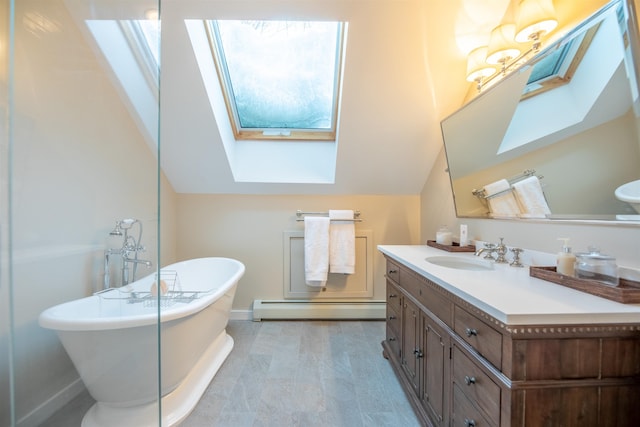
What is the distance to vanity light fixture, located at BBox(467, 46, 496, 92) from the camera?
1706 millimetres

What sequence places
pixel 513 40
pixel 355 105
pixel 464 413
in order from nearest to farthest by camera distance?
1. pixel 464 413
2. pixel 513 40
3. pixel 355 105

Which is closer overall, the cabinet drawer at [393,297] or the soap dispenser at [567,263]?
the soap dispenser at [567,263]

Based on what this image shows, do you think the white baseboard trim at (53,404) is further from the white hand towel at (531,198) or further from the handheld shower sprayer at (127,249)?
the white hand towel at (531,198)

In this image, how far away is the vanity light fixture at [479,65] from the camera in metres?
1.71

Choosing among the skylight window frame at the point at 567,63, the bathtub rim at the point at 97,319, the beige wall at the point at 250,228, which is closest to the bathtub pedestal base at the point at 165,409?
the bathtub rim at the point at 97,319

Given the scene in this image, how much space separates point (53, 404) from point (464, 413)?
1.83 meters

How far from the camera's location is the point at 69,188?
1643 millimetres

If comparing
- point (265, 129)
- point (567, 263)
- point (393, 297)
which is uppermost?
point (265, 129)

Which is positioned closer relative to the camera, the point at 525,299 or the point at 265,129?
the point at 525,299

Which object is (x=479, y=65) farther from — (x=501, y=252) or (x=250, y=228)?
(x=250, y=228)

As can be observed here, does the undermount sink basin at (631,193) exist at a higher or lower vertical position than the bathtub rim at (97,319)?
higher

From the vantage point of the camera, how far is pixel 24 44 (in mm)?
1338

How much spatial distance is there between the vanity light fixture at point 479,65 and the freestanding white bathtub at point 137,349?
6.87ft

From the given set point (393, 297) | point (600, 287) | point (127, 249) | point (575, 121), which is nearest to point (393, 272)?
point (393, 297)
